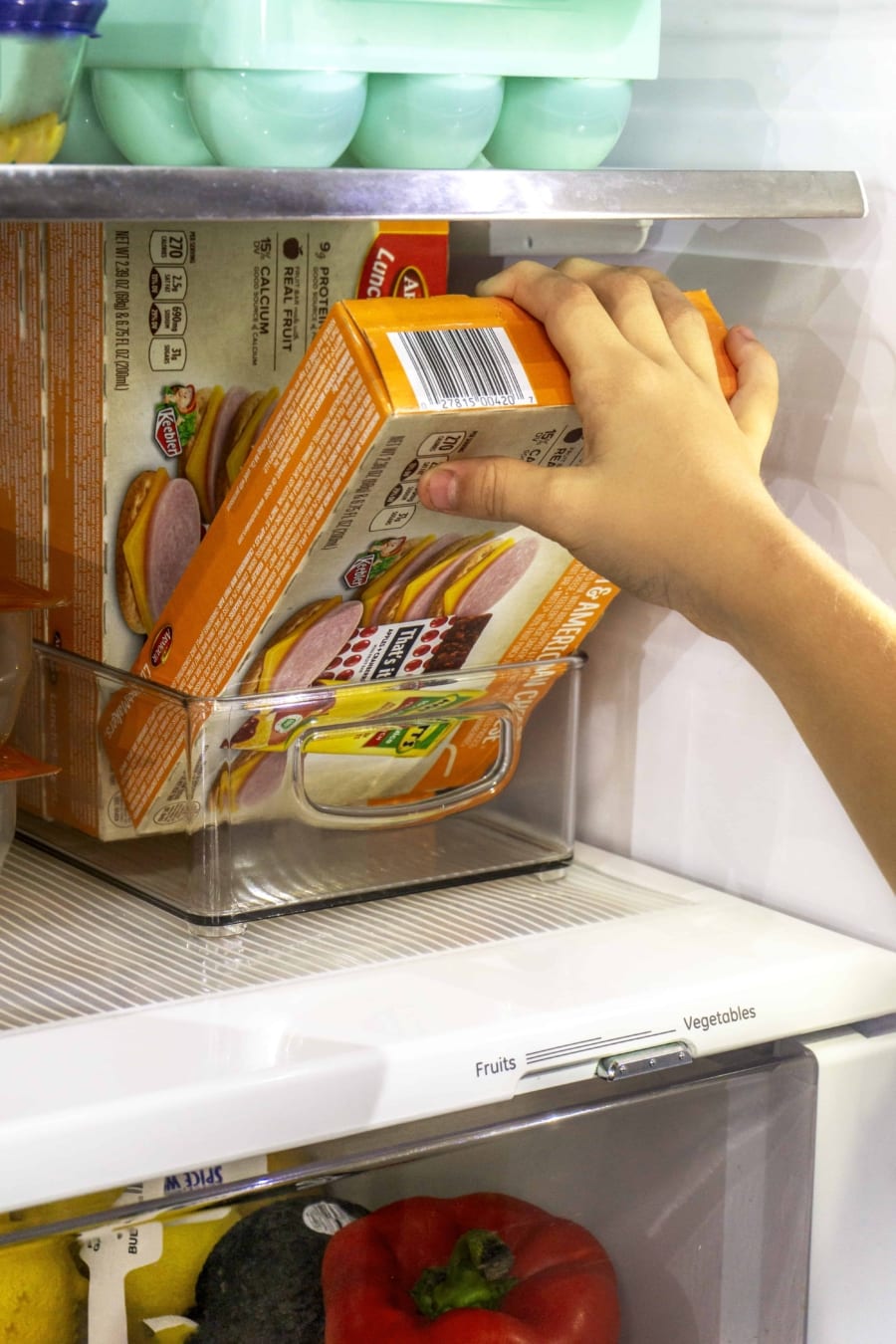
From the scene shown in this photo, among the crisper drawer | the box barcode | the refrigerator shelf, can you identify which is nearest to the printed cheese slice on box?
the box barcode

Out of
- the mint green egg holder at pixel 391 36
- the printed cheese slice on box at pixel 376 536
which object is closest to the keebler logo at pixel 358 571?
the printed cheese slice on box at pixel 376 536

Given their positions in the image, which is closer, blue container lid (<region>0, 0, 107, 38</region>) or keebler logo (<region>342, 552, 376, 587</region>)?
blue container lid (<region>0, 0, 107, 38</region>)

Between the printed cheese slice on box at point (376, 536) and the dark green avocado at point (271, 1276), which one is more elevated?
the printed cheese slice on box at point (376, 536)

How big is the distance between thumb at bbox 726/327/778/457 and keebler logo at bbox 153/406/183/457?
0.99 ft

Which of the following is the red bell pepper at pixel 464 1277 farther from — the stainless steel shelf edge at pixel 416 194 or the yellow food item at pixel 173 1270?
the stainless steel shelf edge at pixel 416 194

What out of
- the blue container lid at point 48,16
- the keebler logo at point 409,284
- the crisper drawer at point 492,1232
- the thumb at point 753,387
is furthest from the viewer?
the keebler logo at point 409,284

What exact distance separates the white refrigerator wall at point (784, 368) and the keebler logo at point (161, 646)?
12.6 inches

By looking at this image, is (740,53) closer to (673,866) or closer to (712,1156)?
(673,866)

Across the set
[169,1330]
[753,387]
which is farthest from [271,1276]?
[753,387]

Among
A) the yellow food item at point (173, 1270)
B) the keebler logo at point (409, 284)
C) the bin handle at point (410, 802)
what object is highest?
the keebler logo at point (409, 284)

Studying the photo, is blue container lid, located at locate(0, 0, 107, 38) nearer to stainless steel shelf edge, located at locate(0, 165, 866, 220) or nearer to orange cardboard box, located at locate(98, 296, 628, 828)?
stainless steel shelf edge, located at locate(0, 165, 866, 220)

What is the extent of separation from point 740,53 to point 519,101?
19 cm

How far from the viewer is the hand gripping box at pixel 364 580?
2.31 feet

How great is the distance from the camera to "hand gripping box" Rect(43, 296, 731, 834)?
2.31 feet
